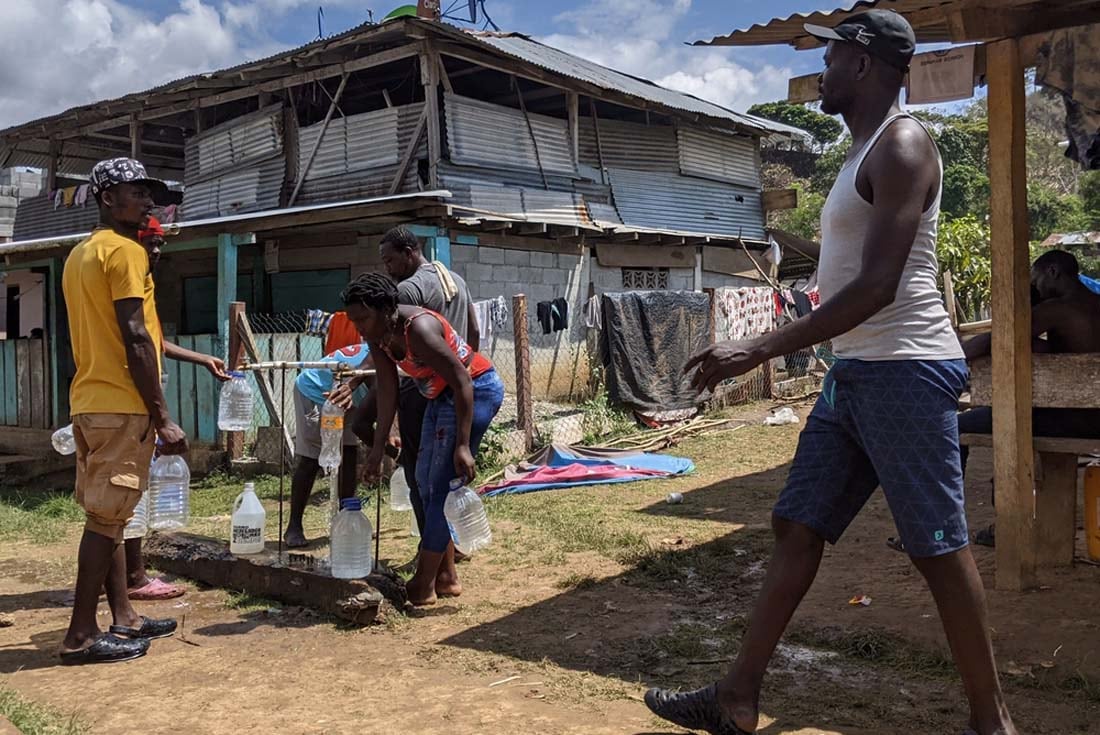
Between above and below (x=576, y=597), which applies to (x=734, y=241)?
above

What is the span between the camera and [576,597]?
15.7 ft

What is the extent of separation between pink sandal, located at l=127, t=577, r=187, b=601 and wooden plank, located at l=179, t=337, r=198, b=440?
219 inches

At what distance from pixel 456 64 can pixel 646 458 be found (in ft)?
23.3

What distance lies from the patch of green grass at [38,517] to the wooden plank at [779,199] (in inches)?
522

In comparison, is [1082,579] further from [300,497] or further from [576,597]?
[300,497]

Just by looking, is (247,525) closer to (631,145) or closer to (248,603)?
(248,603)

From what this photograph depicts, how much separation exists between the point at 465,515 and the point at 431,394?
0.63m

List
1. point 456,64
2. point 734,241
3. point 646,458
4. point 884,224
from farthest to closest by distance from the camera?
1. point 734,241
2. point 456,64
3. point 646,458
4. point 884,224

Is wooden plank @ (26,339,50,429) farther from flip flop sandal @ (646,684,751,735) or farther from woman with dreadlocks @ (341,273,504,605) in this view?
flip flop sandal @ (646,684,751,735)

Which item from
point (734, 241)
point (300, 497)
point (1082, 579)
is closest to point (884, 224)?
point (1082, 579)

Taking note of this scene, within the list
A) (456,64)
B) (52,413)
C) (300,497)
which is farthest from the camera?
(456,64)

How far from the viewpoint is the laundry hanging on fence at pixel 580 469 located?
8.49 meters

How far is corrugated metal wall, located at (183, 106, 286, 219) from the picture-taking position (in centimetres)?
1444

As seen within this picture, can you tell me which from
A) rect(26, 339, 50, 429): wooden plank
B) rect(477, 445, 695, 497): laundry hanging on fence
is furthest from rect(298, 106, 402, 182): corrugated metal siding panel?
rect(477, 445, 695, 497): laundry hanging on fence
